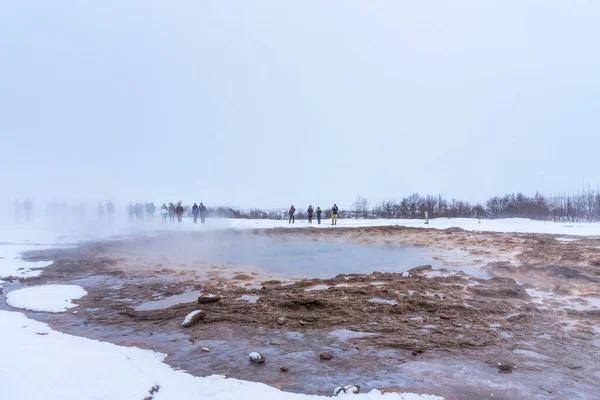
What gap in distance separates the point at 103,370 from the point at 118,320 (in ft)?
9.75

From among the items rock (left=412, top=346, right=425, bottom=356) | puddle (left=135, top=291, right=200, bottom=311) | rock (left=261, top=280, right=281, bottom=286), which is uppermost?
rock (left=261, top=280, right=281, bottom=286)

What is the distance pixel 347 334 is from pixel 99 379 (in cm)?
358

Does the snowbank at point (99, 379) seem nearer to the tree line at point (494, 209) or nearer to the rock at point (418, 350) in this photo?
the rock at point (418, 350)

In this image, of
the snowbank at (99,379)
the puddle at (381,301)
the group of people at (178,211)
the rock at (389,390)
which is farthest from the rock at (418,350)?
the group of people at (178,211)

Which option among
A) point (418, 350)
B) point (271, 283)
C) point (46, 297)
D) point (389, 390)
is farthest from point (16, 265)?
point (389, 390)

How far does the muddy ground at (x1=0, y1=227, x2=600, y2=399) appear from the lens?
14.8 ft

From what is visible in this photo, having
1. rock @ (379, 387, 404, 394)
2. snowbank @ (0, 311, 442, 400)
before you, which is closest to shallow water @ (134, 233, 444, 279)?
snowbank @ (0, 311, 442, 400)

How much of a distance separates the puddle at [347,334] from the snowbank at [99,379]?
186 centimetres

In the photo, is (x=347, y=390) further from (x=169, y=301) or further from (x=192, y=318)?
(x=169, y=301)

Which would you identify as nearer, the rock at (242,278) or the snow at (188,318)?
the snow at (188,318)

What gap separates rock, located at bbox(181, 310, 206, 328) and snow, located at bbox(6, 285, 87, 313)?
2.98m

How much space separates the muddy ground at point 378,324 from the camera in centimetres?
450

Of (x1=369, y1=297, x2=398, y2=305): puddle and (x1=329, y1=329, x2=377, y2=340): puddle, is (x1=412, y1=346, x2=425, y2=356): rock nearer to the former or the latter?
(x1=329, y1=329, x2=377, y2=340): puddle

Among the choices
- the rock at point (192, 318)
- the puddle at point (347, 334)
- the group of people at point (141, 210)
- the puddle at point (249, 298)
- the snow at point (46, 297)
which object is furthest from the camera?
the group of people at point (141, 210)
